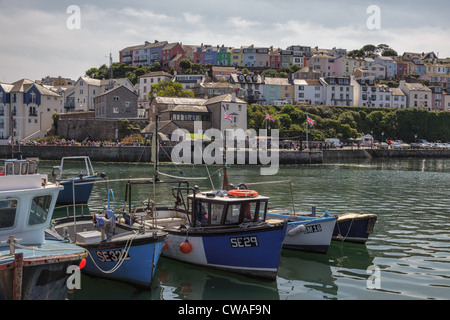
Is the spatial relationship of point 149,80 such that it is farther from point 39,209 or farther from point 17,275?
point 17,275

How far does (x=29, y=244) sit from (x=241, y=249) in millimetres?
6182

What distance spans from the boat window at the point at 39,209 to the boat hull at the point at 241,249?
4758mm

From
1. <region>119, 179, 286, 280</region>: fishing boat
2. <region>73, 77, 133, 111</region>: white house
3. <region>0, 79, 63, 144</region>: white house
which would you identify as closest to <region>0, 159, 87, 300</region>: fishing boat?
<region>119, 179, 286, 280</region>: fishing boat

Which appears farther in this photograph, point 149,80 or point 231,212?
point 149,80

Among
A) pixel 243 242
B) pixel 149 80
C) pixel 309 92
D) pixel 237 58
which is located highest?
pixel 237 58

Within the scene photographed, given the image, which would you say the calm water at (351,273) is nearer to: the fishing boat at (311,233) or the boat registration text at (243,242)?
the fishing boat at (311,233)

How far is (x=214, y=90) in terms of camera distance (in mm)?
96250

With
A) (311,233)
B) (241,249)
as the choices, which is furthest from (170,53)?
(241,249)

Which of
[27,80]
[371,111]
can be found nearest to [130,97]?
[27,80]

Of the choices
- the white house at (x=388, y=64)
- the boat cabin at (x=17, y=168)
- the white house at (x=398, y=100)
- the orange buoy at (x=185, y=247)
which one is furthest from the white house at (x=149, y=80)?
the boat cabin at (x=17, y=168)

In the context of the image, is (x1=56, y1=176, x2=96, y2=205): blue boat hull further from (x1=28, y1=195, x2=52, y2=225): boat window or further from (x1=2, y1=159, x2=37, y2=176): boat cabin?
(x1=28, y1=195, x2=52, y2=225): boat window

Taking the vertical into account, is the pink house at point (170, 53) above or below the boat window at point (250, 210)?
above

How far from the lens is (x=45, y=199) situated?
12.1 metres

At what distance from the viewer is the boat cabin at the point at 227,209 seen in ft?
48.3
